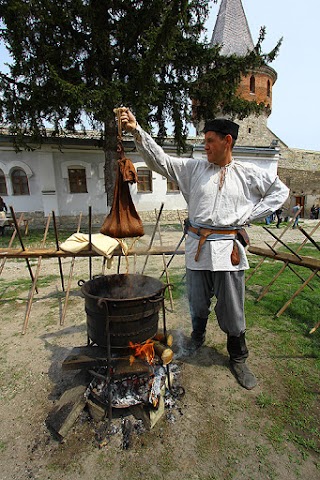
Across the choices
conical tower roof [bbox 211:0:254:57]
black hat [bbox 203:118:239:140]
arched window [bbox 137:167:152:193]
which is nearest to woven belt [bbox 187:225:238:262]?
black hat [bbox 203:118:239:140]

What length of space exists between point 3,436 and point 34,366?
794 mm

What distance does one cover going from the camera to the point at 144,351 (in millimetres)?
2111

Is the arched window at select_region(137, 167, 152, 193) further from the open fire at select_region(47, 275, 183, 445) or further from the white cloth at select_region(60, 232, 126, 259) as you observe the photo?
the open fire at select_region(47, 275, 183, 445)

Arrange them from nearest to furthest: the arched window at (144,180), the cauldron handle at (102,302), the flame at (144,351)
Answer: the cauldron handle at (102,302) → the flame at (144,351) → the arched window at (144,180)

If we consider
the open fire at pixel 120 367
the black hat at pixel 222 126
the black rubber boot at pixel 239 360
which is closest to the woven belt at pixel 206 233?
the open fire at pixel 120 367

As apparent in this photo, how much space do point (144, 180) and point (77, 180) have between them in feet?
11.0

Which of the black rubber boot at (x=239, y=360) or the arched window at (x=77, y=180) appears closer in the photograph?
the black rubber boot at (x=239, y=360)

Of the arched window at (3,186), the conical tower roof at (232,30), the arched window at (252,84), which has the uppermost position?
the conical tower roof at (232,30)

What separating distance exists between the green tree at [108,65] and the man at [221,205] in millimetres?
7063

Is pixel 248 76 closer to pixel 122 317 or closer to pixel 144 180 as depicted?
pixel 144 180

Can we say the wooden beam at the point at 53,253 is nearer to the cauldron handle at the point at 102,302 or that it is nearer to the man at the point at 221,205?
the man at the point at 221,205

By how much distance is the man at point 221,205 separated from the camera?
7.25ft

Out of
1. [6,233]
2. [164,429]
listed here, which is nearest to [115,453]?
[164,429]

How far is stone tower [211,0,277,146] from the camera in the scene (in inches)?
841
